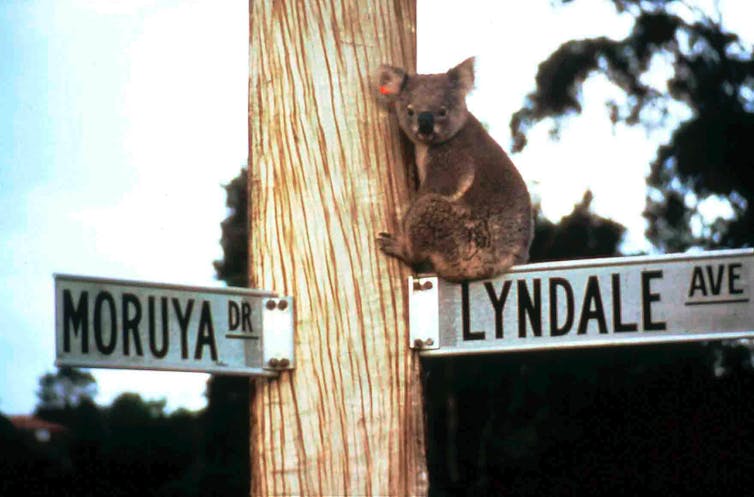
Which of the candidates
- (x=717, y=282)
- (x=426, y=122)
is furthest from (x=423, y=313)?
(x=426, y=122)

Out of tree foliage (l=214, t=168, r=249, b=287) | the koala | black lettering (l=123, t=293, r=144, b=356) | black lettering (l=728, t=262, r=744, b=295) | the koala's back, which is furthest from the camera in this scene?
tree foliage (l=214, t=168, r=249, b=287)

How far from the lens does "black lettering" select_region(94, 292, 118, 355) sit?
11.0ft

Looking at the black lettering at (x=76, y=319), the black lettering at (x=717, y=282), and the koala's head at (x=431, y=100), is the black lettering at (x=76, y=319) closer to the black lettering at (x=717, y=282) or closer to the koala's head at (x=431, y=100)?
the koala's head at (x=431, y=100)

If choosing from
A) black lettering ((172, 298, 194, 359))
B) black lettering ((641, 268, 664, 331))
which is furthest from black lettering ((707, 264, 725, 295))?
black lettering ((172, 298, 194, 359))

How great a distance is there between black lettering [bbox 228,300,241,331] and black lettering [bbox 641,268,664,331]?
1.01 meters

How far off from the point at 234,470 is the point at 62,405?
4.07 meters

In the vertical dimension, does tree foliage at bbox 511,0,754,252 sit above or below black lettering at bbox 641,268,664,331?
above

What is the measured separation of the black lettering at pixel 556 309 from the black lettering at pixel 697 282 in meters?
0.30

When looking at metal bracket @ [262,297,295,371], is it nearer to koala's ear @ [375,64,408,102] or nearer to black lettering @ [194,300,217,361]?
black lettering @ [194,300,217,361]

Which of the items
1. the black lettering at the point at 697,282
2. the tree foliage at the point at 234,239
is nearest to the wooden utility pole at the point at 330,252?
the black lettering at the point at 697,282

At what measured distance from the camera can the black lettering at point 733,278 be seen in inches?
143

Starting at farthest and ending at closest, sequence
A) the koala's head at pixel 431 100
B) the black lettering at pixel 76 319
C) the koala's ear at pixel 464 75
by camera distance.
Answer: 1. the koala's ear at pixel 464 75
2. the koala's head at pixel 431 100
3. the black lettering at pixel 76 319

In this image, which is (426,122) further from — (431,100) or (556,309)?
(556,309)

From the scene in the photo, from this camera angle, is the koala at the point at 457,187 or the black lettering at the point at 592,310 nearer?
the black lettering at the point at 592,310
